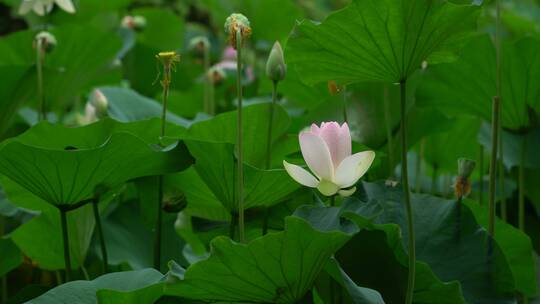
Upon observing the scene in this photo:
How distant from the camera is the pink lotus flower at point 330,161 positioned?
884 millimetres

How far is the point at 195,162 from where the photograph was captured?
105 centimetres

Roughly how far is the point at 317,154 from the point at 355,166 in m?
0.04

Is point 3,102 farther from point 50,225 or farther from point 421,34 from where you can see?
point 421,34

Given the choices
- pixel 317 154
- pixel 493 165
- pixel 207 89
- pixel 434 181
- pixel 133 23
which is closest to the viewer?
pixel 317 154

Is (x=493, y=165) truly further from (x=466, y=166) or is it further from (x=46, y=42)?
(x=46, y=42)

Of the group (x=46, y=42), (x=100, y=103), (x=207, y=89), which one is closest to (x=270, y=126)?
(x=100, y=103)

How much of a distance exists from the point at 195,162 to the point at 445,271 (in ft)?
1.00

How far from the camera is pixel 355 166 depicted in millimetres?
891

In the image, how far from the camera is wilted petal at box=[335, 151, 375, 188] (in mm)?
890

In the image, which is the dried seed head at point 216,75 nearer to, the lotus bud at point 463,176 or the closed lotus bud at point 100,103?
the closed lotus bud at point 100,103

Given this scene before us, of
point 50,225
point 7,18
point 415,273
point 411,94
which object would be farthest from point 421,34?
point 7,18

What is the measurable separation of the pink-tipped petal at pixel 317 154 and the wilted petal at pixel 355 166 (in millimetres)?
12

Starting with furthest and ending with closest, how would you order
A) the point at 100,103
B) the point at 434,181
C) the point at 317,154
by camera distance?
1. the point at 434,181
2. the point at 100,103
3. the point at 317,154

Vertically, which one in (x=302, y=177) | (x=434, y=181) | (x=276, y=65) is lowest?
(x=434, y=181)
